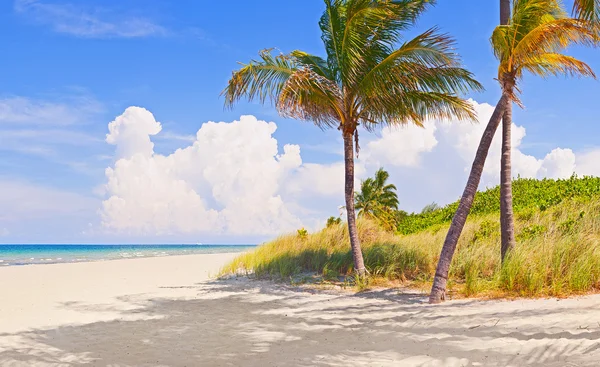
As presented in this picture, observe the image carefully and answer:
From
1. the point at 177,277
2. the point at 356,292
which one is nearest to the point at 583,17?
the point at 356,292

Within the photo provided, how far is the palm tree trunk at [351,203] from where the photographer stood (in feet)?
43.0

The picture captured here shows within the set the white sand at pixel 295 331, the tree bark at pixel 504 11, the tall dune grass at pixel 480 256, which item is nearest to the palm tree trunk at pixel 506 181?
the tall dune grass at pixel 480 256

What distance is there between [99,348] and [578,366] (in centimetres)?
605

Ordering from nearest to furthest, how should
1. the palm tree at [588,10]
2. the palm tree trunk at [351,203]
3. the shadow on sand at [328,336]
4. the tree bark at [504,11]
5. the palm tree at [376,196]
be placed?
the shadow on sand at [328,336] < the palm tree at [588,10] < the tree bark at [504,11] < the palm tree trunk at [351,203] < the palm tree at [376,196]

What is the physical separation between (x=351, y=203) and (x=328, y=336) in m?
6.10

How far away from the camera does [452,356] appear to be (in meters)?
6.12

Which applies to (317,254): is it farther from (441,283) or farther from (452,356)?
(452,356)

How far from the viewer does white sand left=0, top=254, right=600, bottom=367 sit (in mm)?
6207

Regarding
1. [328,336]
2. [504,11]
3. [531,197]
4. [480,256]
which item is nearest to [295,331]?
[328,336]

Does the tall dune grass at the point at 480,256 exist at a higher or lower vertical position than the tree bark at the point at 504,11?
lower

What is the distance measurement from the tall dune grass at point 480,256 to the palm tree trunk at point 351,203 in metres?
0.63

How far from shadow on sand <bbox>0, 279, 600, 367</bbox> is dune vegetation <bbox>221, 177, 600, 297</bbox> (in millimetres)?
1298

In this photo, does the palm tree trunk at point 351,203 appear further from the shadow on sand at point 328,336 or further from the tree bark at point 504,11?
the tree bark at point 504,11

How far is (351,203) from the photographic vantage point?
13359 millimetres
